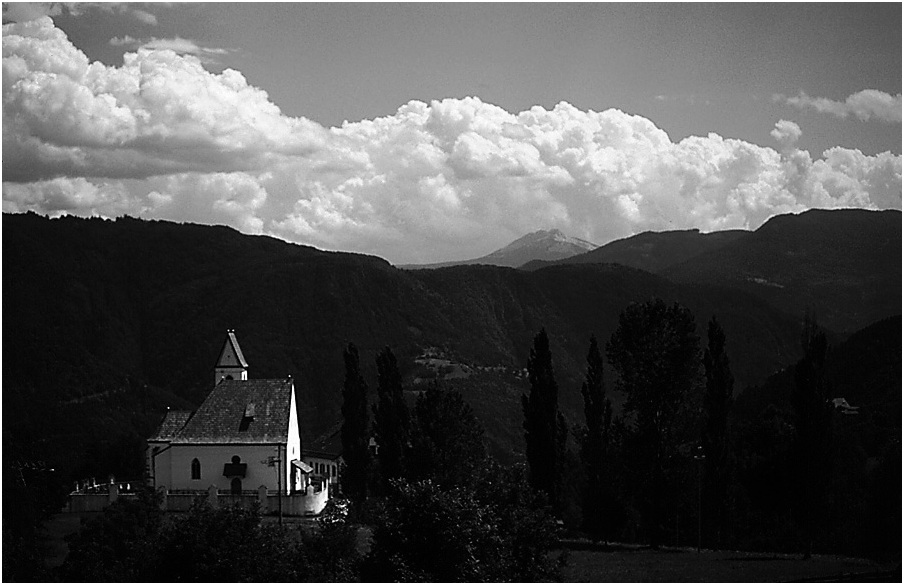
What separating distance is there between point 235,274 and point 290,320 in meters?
21.0

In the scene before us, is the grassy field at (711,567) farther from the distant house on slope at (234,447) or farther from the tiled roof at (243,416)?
the tiled roof at (243,416)

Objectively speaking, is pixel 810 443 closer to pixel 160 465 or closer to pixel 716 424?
pixel 716 424

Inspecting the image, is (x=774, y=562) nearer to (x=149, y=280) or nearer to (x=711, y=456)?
(x=711, y=456)

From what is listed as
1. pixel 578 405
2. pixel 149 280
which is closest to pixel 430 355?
pixel 578 405

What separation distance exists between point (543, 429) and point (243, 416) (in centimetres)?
1875

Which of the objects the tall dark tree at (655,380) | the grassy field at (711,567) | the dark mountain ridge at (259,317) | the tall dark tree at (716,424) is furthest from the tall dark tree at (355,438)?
the dark mountain ridge at (259,317)

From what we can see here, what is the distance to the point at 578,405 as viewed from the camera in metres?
136

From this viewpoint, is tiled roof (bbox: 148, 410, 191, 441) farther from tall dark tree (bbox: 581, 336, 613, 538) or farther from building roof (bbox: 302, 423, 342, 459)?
tall dark tree (bbox: 581, 336, 613, 538)

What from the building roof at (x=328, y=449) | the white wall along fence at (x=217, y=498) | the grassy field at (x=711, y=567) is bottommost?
the grassy field at (x=711, y=567)

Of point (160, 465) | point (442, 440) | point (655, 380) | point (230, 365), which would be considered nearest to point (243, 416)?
point (160, 465)

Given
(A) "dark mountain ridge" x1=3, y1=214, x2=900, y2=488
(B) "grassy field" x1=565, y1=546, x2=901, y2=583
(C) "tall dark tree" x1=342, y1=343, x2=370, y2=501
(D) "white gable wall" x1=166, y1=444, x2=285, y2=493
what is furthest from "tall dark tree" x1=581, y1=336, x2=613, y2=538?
(A) "dark mountain ridge" x1=3, y1=214, x2=900, y2=488

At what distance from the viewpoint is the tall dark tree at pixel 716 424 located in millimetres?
46031

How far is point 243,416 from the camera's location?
57.8m

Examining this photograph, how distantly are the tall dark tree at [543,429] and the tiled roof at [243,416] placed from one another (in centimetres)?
1556
